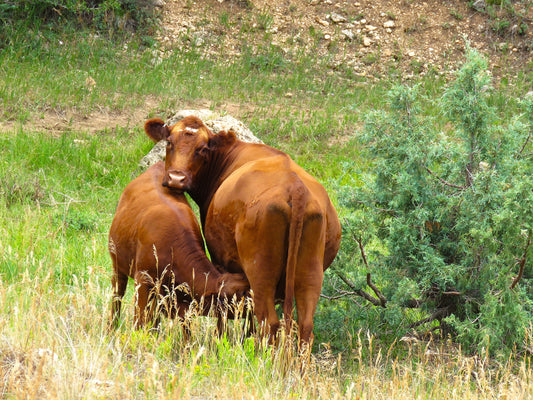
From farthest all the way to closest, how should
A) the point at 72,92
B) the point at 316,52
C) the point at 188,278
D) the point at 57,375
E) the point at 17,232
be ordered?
the point at 316,52 → the point at 72,92 → the point at 17,232 → the point at 188,278 → the point at 57,375

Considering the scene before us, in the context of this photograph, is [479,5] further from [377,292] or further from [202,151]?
[202,151]

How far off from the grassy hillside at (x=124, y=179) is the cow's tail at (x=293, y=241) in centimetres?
36

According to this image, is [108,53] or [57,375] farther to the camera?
[108,53]

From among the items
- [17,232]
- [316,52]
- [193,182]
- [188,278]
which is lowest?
[17,232]

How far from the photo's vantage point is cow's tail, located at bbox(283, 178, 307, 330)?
17.4 ft

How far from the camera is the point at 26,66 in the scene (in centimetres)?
1424

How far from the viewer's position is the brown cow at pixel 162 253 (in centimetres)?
589

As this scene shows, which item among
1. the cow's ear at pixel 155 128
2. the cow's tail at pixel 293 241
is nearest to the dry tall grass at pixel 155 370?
the cow's tail at pixel 293 241

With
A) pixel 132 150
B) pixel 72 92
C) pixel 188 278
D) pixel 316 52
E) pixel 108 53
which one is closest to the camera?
pixel 188 278

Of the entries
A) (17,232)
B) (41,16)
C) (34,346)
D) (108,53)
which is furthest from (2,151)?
(34,346)

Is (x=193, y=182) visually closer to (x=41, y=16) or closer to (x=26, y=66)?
(x=26, y=66)

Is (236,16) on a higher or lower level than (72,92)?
higher

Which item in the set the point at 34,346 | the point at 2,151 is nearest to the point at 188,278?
the point at 34,346

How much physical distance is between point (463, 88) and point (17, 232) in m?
5.24
